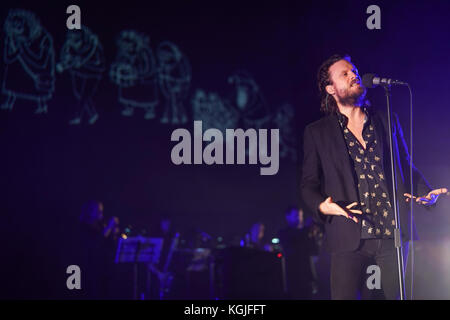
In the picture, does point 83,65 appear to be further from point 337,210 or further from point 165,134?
point 337,210

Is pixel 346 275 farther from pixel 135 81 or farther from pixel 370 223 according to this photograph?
pixel 135 81

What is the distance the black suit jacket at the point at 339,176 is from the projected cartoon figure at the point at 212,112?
669 cm

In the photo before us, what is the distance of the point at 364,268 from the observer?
2.57 meters

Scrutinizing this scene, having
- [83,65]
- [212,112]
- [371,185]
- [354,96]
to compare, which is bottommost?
[371,185]

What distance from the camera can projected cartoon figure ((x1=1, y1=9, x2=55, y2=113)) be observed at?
26.6ft

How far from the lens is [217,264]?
7.78 m

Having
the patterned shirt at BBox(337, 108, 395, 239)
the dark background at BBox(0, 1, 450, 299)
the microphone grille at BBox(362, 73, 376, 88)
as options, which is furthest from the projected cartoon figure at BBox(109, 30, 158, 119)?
the microphone grille at BBox(362, 73, 376, 88)

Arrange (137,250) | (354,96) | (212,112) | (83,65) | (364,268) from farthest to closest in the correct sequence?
(212,112) < (83,65) < (137,250) < (354,96) < (364,268)

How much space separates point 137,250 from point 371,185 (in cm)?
528

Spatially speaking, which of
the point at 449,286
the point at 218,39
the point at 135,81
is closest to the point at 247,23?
the point at 218,39
